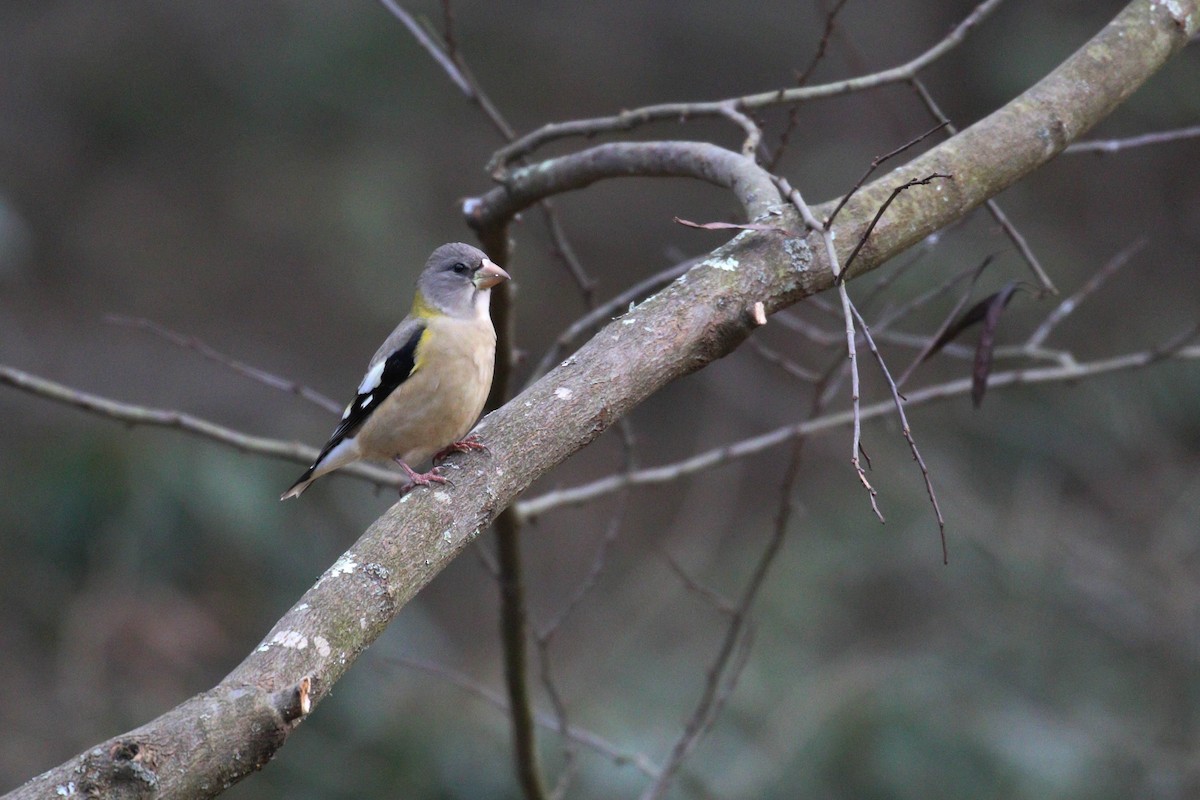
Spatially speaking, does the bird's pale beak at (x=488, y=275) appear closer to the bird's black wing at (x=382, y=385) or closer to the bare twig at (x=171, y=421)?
the bird's black wing at (x=382, y=385)

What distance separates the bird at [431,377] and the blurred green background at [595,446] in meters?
0.88

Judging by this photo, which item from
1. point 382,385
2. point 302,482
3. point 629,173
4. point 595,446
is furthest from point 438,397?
point 595,446

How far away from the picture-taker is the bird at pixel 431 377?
12.8 feet

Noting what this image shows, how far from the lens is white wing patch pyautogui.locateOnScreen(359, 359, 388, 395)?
416 cm

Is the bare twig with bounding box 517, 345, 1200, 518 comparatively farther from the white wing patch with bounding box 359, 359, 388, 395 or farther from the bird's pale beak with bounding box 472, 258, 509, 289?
the bird's pale beak with bounding box 472, 258, 509, 289

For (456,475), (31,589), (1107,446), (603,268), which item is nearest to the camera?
(456,475)

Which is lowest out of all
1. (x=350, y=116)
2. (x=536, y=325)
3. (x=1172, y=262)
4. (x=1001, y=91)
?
(x=1172, y=262)

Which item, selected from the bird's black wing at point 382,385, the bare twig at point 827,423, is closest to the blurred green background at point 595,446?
the bare twig at point 827,423

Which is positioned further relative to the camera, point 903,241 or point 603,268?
point 603,268

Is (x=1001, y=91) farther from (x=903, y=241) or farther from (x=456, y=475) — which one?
(x=456, y=475)

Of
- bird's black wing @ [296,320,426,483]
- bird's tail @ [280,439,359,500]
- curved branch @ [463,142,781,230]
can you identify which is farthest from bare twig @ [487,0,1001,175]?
bird's tail @ [280,439,359,500]

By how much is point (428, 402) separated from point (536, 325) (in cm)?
764

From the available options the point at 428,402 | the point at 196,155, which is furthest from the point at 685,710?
the point at 196,155

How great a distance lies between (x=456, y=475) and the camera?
2496 mm
